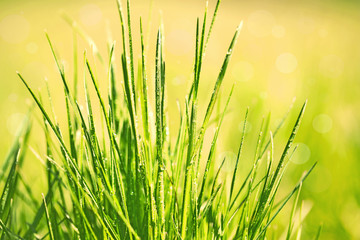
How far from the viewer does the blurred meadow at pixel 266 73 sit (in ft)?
2.59

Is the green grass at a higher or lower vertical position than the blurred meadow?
lower

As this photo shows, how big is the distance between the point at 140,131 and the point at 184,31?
6.18 feet

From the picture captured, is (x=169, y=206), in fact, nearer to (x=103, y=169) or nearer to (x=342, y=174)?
(x=103, y=169)

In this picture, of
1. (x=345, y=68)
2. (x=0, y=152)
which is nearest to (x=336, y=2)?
(x=345, y=68)

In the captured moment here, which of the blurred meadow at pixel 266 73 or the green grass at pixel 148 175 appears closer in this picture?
the green grass at pixel 148 175

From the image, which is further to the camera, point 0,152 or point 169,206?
point 0,152

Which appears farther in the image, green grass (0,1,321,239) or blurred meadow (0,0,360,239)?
blurred meadow (0,0,360,239)

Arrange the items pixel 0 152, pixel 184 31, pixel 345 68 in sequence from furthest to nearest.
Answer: pixel 184 31 → pixel 345 68 → pixel 0 152

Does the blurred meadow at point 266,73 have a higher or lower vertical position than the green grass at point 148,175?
higher

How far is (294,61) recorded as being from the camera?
1.73 m

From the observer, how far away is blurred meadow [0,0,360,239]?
0.79 metres

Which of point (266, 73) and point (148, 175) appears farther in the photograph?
point (266, 73)

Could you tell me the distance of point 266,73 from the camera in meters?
1.75

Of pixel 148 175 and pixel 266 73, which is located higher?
pixel 266 73
